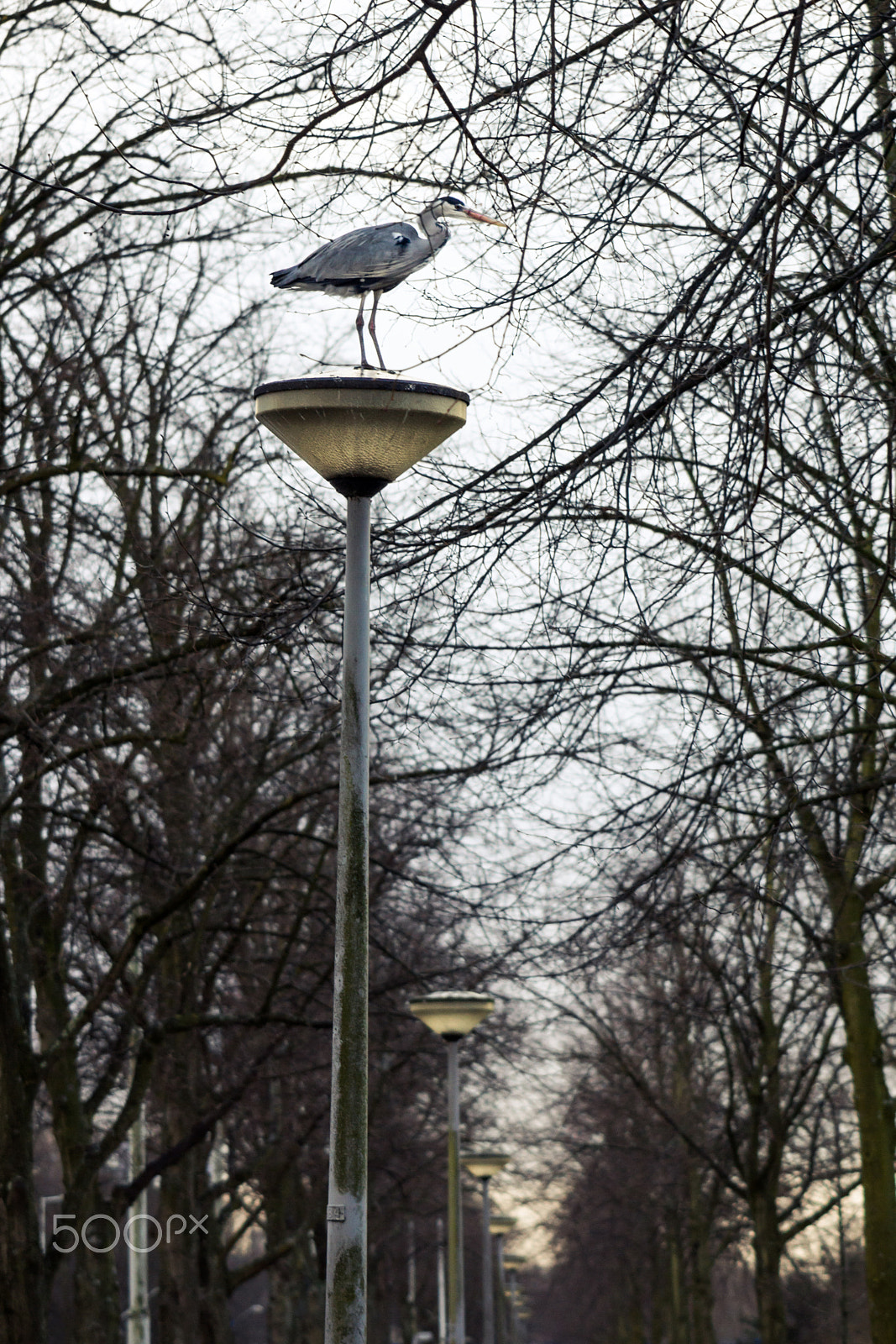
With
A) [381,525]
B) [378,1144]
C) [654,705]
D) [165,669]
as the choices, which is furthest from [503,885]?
[378,1144]

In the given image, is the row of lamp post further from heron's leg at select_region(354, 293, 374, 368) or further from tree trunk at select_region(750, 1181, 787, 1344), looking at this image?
heron's leg at select_region(354, 293, 374, 368)

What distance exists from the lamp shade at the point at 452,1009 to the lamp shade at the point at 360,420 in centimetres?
846

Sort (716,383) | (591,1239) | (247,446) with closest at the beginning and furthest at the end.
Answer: (716,383), (247,446), (591,1239)

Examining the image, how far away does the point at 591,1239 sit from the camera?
44.8 metres

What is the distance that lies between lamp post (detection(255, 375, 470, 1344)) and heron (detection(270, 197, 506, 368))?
0.61 m

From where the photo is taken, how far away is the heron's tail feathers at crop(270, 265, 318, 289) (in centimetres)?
698

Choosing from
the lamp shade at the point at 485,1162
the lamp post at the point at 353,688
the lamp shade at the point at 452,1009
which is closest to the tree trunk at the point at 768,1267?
the lamp shade at the point at 485,1162

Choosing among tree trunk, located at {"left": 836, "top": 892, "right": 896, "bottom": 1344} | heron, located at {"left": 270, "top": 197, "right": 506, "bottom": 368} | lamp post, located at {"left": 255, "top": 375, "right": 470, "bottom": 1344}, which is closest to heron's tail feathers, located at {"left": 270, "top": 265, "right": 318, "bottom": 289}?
heron, located at {"left": 270, "top": 197, "right": 506, "bottom": 368}

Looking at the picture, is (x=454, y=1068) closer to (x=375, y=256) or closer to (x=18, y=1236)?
(x=18, y=1236)

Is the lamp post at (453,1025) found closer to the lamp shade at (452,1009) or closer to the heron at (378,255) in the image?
the lamp shade at (452,1009)

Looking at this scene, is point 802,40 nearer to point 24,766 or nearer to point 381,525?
point 381,525

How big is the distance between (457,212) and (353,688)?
222 centimetres

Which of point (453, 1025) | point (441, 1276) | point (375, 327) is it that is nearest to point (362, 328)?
point (375, 327)

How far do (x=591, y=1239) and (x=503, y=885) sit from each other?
36.9 metres
